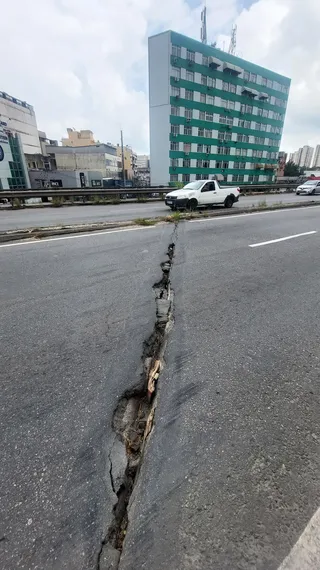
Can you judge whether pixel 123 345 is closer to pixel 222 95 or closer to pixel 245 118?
pixel 222 95

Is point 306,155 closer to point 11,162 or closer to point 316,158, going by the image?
point 316,158

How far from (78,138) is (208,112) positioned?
53418 mm

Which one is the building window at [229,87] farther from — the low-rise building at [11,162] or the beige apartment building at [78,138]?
the beige apartment building at [78,138]

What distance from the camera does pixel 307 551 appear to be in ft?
4.01

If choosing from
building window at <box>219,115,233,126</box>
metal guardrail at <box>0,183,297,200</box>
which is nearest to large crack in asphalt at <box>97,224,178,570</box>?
metal guardrail at <box>0,183,297,200</box>

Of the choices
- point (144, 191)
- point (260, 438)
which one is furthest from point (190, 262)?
point (144, 191)

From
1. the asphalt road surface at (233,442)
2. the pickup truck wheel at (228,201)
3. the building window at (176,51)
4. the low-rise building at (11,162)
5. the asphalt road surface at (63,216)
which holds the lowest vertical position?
the asphalt road surface at (233,442)

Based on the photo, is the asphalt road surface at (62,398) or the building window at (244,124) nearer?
the asphalt road surface at (62,398)

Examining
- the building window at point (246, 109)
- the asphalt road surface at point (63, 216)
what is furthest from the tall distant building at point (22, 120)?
the asphalt road surface at point (63, 216)

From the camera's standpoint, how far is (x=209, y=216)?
10.6m

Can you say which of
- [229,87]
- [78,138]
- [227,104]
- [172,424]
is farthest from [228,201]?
[78,138]

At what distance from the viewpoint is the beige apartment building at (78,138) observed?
80.6m

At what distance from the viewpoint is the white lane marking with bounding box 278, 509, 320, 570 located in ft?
3.84

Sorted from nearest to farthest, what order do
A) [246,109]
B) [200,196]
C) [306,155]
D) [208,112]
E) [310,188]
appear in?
1. [200,196]
2. [310,188]
3. [208,112]
4. [246,109]
5. [306,155]
